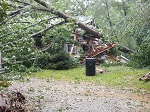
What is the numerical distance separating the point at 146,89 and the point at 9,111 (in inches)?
201

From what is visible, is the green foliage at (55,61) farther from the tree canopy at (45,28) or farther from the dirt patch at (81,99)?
the dirt patch at (81,99)

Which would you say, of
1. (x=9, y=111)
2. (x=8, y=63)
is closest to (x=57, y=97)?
(x=9, y=111)

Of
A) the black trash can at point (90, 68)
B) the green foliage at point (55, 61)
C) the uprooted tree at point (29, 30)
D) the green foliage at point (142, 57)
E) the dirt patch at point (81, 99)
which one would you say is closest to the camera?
the dirt patch at point (81, 99)

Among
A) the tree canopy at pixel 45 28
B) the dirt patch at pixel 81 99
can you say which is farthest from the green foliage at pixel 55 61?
the dirt patch at pixel 81 99

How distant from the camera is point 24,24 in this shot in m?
10.0

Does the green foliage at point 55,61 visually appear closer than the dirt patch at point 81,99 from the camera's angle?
No

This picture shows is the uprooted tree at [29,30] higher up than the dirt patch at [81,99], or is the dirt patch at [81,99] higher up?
the uprooted tree at [29,30]

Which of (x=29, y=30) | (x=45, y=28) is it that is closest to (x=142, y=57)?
(x=45, y=28)

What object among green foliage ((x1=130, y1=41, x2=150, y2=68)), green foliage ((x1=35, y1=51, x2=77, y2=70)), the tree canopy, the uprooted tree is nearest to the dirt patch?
the uprooted tree

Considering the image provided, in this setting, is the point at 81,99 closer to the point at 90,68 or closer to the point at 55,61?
the point at 90,68

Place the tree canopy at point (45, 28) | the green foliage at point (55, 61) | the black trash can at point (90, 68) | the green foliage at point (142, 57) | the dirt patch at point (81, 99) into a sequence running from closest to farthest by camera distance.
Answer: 1. the dirt patch at point (81, 99)
2. the tree canopy at point (45, 28)
3. the black trash can at point (90, 68)
4. the green foliage at point (142, 57)
5. the green foliage at point (55, 61)

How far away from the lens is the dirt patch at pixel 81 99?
5402 mm

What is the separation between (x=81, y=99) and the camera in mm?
6297

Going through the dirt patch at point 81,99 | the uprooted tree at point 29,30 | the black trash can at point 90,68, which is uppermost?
the uprooted tree at point 29,30
